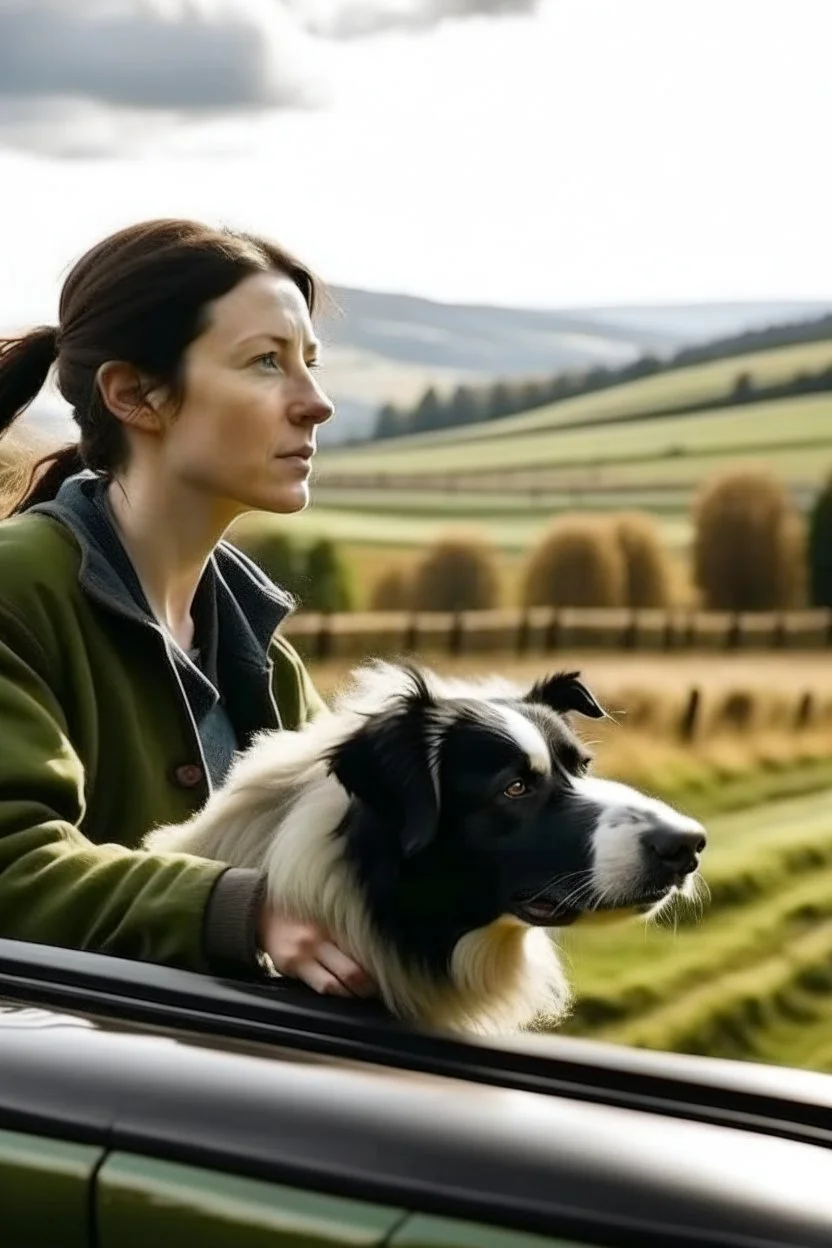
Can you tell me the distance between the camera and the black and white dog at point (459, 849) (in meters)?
1.20

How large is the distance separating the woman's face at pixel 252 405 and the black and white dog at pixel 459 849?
26cm

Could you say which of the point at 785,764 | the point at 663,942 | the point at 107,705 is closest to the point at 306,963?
the point at 107,705

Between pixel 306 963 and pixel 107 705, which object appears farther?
pixel 107 705

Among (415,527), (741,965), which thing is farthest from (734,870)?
(415,527)

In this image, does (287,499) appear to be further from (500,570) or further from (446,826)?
(500,570)

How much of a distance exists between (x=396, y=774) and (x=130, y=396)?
498 millimetres

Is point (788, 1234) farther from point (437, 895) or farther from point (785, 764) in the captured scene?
point (785, 764)

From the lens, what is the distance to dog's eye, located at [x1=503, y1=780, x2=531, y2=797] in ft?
4.05

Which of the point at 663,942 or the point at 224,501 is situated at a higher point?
the point at 224,501

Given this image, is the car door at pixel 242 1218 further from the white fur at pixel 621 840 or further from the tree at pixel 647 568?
the tree at pixel 647 568

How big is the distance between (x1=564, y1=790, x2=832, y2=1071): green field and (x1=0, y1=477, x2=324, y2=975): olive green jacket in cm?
108

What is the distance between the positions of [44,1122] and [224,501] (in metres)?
0.66

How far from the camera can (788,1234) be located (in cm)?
84

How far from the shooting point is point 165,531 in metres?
1.57
